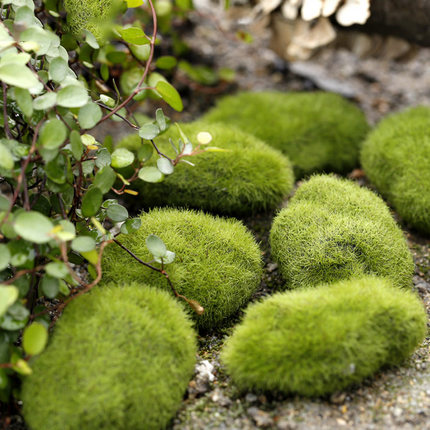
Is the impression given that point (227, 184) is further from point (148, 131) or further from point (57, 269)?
point (57, 269)

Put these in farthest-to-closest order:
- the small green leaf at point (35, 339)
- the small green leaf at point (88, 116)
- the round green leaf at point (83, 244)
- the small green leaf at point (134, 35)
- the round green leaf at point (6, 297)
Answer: the small green leaf at point (134, 35) < the small green leaf at point (88, 116) < the round green leaf at point (83, 244) < the small green leaf at point (35, 339) < the round green leaf at point (6, 297)

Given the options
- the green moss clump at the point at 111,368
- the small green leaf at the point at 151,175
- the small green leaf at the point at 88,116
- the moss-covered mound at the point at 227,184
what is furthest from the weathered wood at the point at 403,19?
the green moss clump at the point at 111,368

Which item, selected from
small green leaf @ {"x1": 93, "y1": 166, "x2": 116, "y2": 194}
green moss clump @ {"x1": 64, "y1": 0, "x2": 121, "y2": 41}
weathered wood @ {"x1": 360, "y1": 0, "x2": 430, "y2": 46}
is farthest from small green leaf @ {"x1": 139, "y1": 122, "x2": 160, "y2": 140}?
weathered wood @ {"x1": 360, "y1": 0, "x2": 430, "y2": 46}

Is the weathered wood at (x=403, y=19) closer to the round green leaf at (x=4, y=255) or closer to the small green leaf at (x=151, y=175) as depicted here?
the small green leaf at (x=151, y=175)

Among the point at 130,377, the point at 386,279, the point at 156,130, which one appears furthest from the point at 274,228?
the point at 130,377

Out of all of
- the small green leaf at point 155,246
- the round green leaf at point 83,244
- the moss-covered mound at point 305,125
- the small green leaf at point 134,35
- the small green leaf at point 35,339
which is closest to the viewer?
the small green leaf at point 35,339

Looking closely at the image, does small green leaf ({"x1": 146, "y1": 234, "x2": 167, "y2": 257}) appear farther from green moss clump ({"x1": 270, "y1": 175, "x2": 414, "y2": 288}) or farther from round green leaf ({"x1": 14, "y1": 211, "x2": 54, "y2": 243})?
green moss clump ({"x1": 270, "y1": 175, "x2": 414, "y2": 288})

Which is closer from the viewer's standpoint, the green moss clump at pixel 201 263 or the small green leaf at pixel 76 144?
the small green leaf at pixel 76 144
